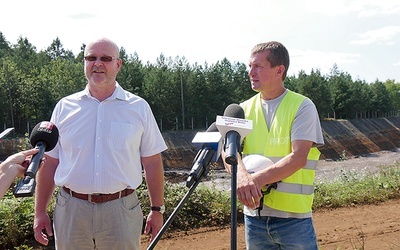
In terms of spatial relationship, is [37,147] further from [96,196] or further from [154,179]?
[154,179]

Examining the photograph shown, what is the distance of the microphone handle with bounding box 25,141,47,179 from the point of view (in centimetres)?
209

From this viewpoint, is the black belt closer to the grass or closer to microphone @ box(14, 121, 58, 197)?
microphone @ box(14, 121, 58, 197)

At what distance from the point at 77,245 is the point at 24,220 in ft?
9.46

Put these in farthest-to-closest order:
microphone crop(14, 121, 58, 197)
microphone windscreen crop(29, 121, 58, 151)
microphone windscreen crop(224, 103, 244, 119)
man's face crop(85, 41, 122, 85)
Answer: man's face crop(85, 41, 122, 85), microphone windscreen crop(29, 121, 58, 151), microphone windscreen crop(224, 103, 244, 119), microphone crop(14, 121, 58, 197)

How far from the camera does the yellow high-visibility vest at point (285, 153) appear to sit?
290cm

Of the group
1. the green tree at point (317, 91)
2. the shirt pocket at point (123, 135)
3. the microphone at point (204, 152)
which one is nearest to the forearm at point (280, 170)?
the microphone at point (204, 152)

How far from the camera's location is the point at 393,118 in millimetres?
78938

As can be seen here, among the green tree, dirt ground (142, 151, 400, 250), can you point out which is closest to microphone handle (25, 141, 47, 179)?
dirt ground (142, 151, 400, 250)

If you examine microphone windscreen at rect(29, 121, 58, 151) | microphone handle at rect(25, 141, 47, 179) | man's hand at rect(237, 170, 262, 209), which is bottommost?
man's hand at rect(237, 170, 262, 209)

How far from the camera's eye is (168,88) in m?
48.8

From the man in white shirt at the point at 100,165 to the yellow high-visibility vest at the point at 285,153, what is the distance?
35.0 inches

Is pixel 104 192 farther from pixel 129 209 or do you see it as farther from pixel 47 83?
pixel 47 83

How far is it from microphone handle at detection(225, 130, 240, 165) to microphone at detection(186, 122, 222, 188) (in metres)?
0.05

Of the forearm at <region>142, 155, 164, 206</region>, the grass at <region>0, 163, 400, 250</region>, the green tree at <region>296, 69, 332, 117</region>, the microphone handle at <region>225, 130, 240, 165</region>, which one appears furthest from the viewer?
the green tree at <region>296, 69, 332, 117</region>
